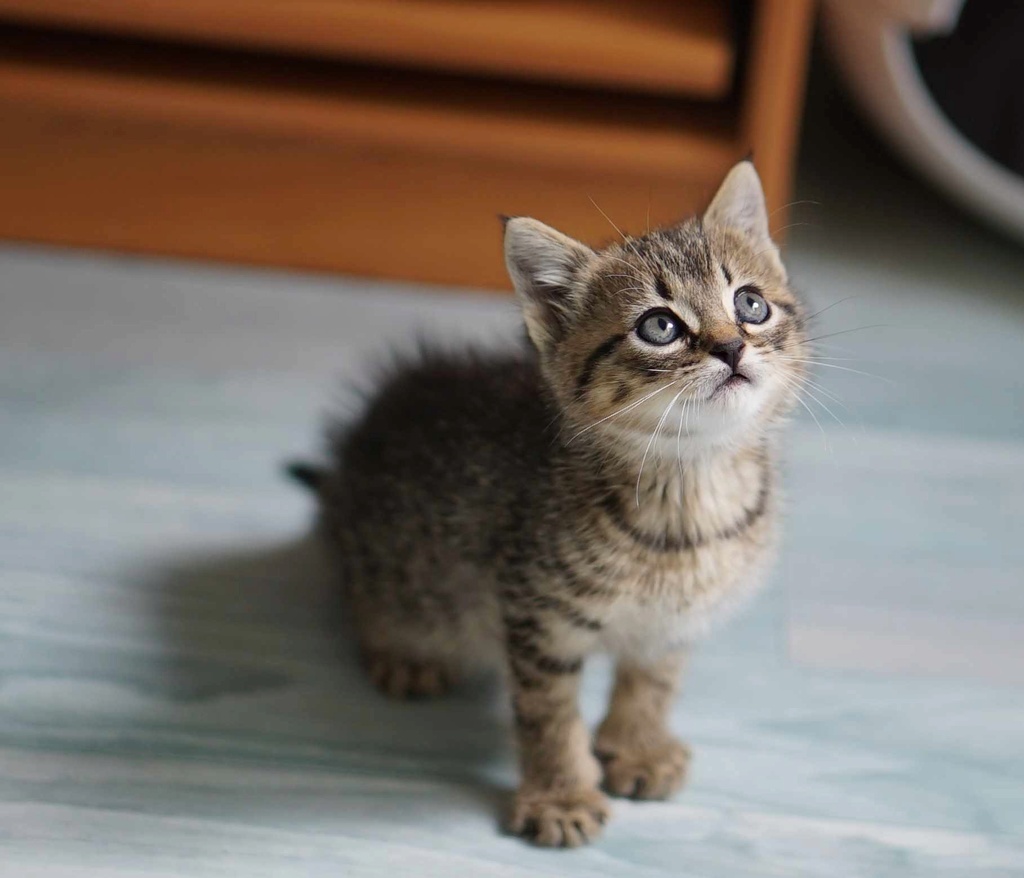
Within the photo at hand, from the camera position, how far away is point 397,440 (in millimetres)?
1300

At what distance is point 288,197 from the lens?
1.96 meters

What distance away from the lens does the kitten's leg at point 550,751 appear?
113 centimetres

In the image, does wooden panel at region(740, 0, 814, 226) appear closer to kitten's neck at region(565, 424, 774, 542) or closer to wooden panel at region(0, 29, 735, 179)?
wooden panel at region(0, 29, 735, 179)

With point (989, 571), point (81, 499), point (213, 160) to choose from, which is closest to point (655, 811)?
point (989, 571)

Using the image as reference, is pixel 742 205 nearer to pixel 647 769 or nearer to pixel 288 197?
pixel 647 769

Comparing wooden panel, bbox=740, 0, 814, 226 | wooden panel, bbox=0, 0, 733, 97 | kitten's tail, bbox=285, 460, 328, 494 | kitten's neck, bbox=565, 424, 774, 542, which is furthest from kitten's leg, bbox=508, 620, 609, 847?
wooden panel, bbox=0, 0, 733, 97

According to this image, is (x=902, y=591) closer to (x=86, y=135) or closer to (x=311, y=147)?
(x=311, y=147)

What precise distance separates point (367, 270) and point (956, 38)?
1005mm

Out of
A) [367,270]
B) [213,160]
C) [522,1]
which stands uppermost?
[522,1]

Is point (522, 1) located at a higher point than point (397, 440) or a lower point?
higher

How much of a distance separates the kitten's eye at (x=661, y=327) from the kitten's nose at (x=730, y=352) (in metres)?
0.05

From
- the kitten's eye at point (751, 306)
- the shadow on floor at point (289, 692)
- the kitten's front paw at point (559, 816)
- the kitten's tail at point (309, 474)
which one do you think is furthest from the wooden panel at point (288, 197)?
the kitten's front paw at point (559, 816)

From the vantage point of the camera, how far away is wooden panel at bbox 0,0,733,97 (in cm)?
176

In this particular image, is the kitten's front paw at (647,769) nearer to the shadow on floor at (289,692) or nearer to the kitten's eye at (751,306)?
the shadow on floor at (289,692)
